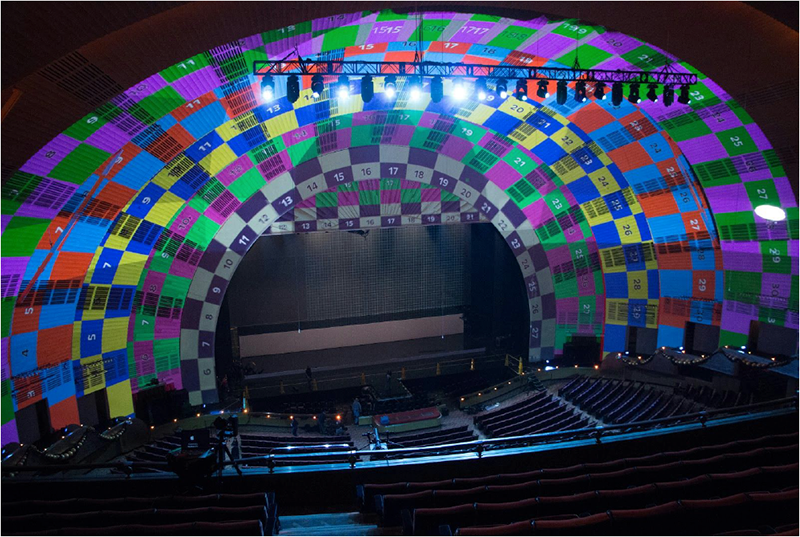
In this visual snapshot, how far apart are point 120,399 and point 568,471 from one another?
41.5 ft

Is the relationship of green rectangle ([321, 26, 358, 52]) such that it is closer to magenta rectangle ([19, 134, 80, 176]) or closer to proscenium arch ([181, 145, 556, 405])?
magenta rectangle ([19, 134, 80, 176])

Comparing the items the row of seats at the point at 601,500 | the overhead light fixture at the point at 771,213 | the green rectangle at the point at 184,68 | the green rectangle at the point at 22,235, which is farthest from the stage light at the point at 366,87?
the overhead light fixture at the point at 771,213

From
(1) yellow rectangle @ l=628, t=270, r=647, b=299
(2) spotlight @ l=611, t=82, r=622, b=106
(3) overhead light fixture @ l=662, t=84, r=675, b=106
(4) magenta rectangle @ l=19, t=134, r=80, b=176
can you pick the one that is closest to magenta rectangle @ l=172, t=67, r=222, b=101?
(4) magenta rectangle @ l=19, t=134, r=80, b=176

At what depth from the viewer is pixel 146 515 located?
5512 millimetres

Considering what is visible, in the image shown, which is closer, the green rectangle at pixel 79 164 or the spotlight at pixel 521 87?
the green rectangle at pixel 79 164

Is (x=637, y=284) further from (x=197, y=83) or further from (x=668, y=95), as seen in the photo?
(x=197, y=83)

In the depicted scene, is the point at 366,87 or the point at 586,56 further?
the point at 586,56

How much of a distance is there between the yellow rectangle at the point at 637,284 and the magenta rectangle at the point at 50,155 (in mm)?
15645

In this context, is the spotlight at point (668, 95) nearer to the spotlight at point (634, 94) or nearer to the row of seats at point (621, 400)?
the spotlight at point (634, 94)

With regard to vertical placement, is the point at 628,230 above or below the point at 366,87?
below

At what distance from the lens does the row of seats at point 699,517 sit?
5.07 metres

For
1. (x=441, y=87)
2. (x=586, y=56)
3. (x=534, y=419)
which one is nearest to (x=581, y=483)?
(x=441, y=87)

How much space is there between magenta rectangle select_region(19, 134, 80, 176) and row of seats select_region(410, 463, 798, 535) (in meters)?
8.31

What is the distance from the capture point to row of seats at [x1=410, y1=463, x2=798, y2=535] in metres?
5.42
